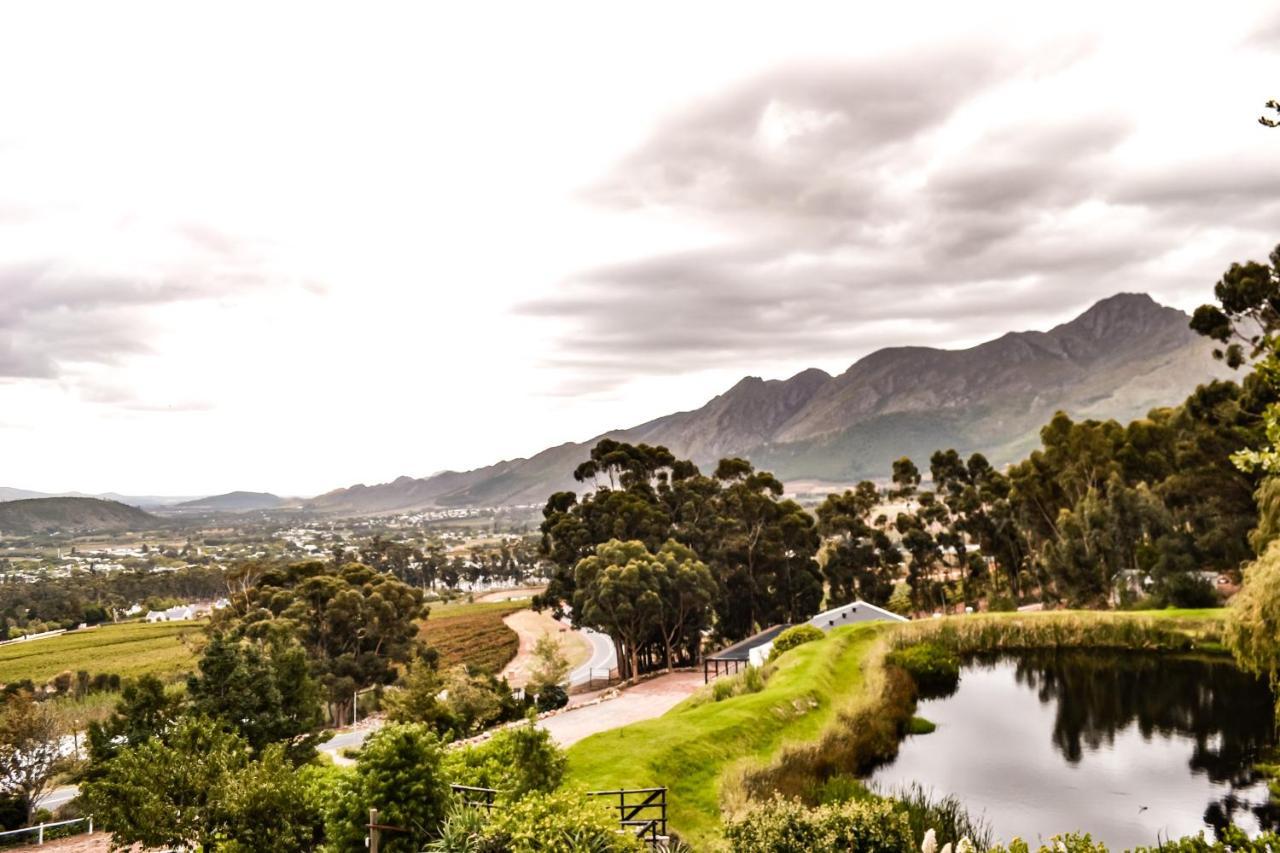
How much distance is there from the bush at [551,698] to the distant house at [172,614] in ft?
321

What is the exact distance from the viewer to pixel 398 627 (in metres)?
60.6

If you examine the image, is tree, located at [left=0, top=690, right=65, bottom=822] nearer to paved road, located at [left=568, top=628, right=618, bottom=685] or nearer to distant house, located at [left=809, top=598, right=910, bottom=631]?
distant house, located at [left=809, top=598, right=910, bottom=631]

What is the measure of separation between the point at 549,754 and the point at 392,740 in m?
3.20

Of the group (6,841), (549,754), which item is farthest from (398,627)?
(549,754)

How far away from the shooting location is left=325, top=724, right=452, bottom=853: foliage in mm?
13867

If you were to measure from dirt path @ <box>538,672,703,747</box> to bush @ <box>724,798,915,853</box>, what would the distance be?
652 inches

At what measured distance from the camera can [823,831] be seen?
508 inches

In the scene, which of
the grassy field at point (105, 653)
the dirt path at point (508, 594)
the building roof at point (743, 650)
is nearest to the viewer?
the building roof at point (743, 650)

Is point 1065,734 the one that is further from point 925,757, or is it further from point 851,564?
point 851,564

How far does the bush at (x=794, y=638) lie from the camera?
38938mm

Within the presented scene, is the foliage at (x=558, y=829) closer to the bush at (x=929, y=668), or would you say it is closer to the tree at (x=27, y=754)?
the tree at (x=27, y=754)

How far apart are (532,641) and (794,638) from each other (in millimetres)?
69650

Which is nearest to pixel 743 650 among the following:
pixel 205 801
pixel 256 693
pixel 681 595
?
pixel 681 595

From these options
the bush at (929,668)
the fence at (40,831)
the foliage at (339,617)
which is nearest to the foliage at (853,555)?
the bush at (929,668)
